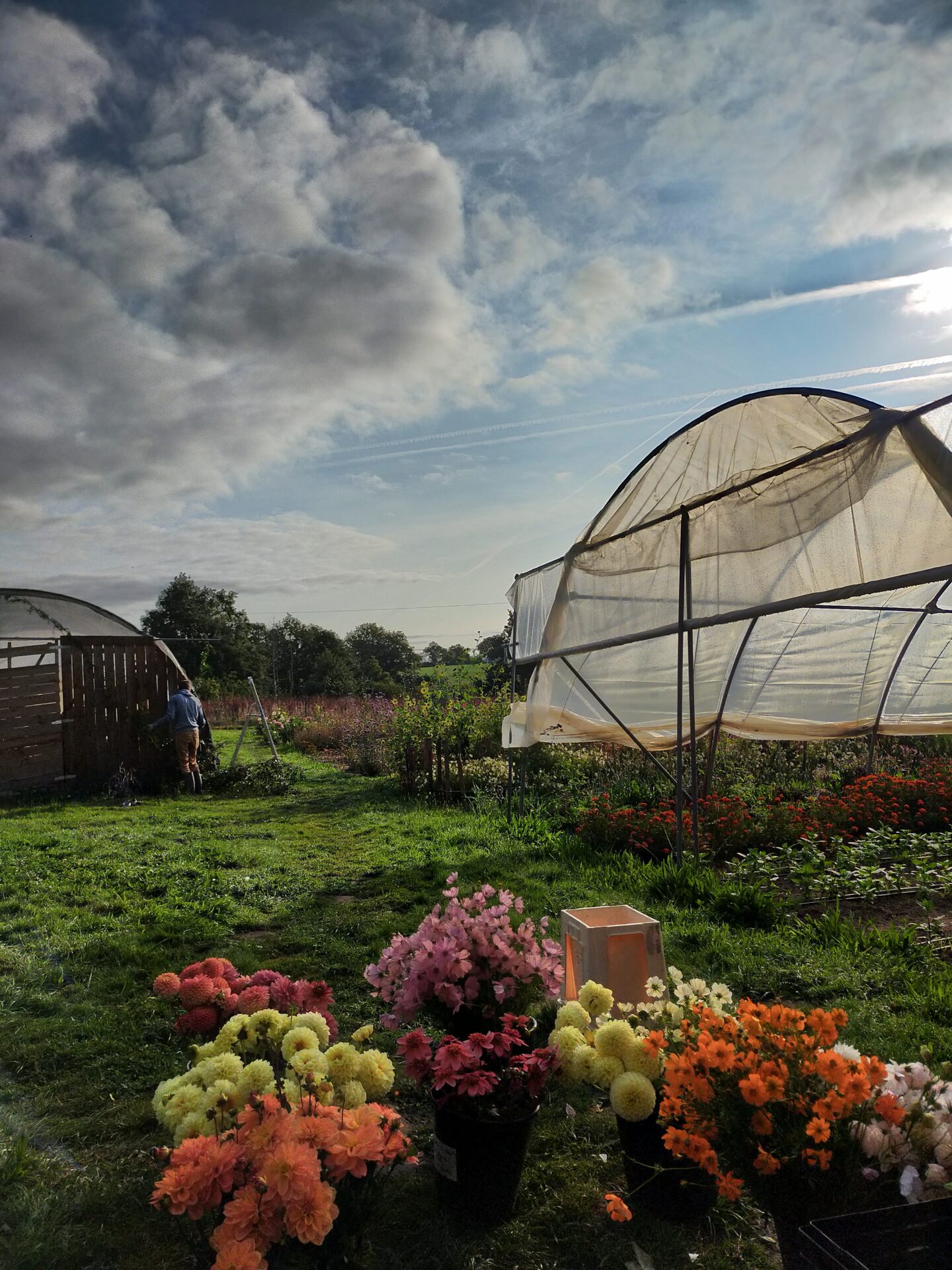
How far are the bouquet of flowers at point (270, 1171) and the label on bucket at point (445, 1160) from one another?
50 centimetres

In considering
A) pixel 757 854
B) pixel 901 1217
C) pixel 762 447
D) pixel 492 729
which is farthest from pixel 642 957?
pixel 492 729

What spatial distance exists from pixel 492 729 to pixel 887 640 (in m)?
4.98

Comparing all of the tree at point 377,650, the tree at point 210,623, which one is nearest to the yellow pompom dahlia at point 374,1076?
the tree at point 377,650

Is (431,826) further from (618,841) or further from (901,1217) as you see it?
(901,1217)

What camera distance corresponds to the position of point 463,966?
2170mm

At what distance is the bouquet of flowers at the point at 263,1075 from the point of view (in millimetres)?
1740

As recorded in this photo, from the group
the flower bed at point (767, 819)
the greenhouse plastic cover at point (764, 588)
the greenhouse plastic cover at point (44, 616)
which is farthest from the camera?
the greenhouse plastic cover at point (44, 616)

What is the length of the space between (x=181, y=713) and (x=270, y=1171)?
370 inches

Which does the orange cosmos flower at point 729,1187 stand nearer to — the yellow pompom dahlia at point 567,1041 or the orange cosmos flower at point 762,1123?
the orange cosmos flower at point 762,1123

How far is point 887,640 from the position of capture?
760 centimetres

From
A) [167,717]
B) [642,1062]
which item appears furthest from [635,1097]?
[167,717]

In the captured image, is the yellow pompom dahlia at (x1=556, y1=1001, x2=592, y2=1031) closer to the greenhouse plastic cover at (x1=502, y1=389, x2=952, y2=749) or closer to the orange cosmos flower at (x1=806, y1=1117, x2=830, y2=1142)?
the orange cosmos flower at (x1=806, y1=1117, x2=830, y2=1142)

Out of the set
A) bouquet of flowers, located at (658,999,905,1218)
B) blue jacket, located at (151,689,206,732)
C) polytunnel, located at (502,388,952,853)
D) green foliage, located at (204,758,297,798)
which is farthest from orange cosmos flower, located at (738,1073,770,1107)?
blue jacket, located at (151,689,206,732)

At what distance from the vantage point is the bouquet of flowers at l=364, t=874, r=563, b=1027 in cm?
220
